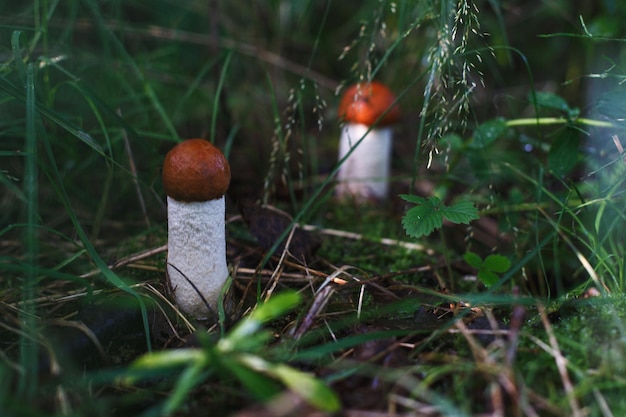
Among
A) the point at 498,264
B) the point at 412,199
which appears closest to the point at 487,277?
the point at 498,264

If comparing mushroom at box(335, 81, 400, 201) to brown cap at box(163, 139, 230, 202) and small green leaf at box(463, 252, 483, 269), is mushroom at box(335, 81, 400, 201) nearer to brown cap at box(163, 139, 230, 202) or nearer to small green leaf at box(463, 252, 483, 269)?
small green leaf at box(463, 252, 483, 269)

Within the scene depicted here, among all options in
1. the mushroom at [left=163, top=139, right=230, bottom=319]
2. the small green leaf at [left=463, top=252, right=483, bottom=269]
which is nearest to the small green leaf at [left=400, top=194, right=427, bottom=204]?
the small green leaf at [left=463, top=252, right=483, bottom=269]

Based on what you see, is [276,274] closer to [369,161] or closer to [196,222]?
[196,222]

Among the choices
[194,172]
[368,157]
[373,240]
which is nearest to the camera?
[194,172]

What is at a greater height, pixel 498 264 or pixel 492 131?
pixel 492 131

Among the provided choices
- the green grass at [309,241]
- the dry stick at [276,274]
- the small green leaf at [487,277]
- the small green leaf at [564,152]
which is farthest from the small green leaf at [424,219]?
the small green leaf at [564,152]

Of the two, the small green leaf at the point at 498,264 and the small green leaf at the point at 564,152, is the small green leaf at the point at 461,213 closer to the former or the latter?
the small green leaf at the point at 498,264
